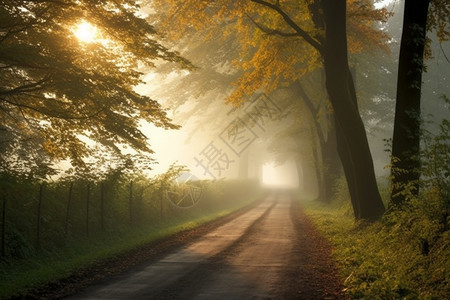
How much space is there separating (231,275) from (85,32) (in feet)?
24.8

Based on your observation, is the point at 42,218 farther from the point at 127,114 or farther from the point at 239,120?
the point at 239,120

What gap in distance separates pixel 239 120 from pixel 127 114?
61.3 feet

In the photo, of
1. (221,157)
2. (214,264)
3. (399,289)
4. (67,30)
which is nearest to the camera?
(399,289)

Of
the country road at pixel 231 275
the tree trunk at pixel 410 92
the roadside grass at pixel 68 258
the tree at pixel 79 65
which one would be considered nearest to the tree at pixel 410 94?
the tree trunk at pixel 410 92

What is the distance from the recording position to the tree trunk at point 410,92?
1112 centimetres

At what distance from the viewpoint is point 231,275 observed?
29.2 feet

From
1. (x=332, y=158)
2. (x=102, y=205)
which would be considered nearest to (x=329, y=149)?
(x=332, y=158)

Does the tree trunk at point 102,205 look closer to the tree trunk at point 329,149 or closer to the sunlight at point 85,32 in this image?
the sunlight at point 85,32

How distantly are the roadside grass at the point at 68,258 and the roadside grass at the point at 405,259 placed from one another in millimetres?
6233

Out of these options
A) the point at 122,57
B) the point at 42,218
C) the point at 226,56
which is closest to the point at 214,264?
the point at 42,218

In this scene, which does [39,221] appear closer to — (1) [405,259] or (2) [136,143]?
(2) [136,143]

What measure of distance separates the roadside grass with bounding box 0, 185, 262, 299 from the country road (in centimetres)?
132

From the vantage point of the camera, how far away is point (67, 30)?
1093cm

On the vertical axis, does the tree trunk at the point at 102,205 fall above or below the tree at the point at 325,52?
below
